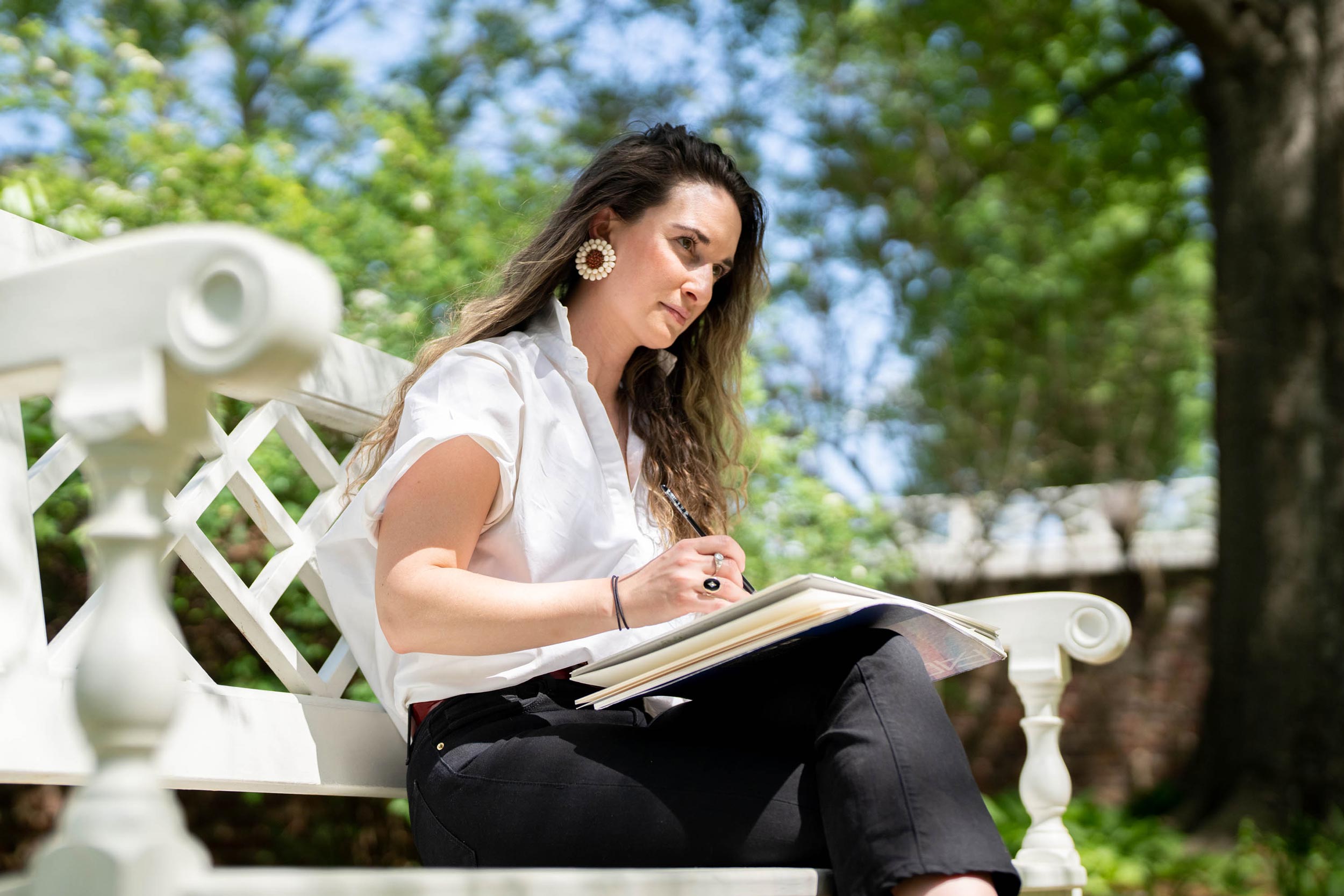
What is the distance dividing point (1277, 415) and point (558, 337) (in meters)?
4.76

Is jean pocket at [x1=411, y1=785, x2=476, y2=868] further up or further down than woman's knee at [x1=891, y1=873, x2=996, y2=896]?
further down

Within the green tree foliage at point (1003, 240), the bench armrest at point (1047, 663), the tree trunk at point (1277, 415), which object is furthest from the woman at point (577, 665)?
the green tree foliage at point (1003, 240)

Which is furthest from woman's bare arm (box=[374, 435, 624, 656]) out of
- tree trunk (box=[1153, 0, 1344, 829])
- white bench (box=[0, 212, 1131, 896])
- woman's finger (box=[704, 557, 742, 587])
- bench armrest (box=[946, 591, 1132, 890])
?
tree trunk (box=[1153, 0, 1344, 829])

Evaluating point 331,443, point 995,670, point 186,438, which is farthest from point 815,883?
point 995,670

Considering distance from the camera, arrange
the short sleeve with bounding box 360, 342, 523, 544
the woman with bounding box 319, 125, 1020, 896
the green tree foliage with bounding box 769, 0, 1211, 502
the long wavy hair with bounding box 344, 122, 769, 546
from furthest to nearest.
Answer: the green tree foliage with bounding box 769, 0, 1211, 502
the long wavy hair with bounding box 344, 122, 769, 546
the short sleeve with bounding box 360, 342, 523, 544
the woman with bounding box 319, 125, 1020, 896

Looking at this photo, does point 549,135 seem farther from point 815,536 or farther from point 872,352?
point 815,536

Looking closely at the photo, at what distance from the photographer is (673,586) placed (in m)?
1.66

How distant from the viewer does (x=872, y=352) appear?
977 cm

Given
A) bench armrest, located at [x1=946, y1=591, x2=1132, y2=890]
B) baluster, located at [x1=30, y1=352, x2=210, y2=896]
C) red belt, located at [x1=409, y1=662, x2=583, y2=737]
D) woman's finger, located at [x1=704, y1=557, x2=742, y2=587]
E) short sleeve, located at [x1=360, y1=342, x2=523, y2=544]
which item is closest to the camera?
baluster, located at [x1=30, y1=352, x2=210, y2=896]

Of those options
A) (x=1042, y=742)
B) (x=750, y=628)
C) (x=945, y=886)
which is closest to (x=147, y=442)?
(x=750, y=628)

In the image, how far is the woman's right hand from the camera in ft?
5.44

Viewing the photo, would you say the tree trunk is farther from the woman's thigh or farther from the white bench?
the white bench

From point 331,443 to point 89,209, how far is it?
1246 mm

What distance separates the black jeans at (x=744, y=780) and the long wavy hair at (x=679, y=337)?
0.58m
